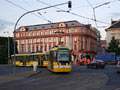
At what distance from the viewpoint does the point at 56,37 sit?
82.3m

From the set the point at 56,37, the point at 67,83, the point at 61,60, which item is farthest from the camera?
the point at 56,37

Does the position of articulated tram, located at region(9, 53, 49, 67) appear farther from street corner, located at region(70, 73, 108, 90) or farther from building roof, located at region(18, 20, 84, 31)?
building roof, located at region(18, 20, 84, 31)

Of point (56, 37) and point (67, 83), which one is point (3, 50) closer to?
point (56, 37)

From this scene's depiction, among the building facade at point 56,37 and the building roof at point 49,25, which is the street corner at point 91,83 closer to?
the building facade at point 56,37

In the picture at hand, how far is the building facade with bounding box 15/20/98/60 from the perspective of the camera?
256 feet

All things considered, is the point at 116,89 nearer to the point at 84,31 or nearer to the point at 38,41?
the point at 84,31

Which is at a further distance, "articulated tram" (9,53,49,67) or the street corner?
"articulated tram" (9,53,49,67)

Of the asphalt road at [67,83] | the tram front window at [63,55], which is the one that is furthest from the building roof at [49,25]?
the asphalt road at [67,83]

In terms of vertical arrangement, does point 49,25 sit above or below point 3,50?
above

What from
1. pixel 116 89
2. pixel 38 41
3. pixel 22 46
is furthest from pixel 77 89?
pixel 22 46

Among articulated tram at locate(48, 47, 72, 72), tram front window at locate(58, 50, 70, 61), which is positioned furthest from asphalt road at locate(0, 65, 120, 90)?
tram front window at locate(58, 50, 70, 61)

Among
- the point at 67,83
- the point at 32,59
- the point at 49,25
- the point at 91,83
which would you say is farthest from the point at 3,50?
the point at 91,83

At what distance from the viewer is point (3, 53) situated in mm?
67938

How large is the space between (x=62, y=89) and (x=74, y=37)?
6716 centimetres
